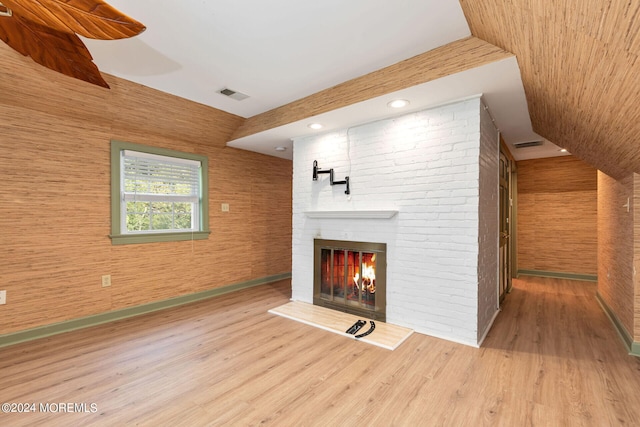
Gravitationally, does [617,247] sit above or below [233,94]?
below

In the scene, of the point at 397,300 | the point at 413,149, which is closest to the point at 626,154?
the point at 413,149

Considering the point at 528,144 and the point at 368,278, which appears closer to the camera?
the point at 368,278

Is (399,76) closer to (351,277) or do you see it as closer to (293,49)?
(293,49)

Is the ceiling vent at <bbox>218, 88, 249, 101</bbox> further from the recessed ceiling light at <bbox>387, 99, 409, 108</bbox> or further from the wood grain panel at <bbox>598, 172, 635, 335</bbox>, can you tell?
the wood grain panel at <bbox>598, 172, 635, 335</bbox>

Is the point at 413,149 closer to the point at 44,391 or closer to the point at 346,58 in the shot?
the point at 346,58

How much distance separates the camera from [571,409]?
1863 millimetres

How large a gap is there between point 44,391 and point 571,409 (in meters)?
3.52

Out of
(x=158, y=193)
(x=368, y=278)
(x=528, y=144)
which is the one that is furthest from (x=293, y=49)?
(x=528, y=144)

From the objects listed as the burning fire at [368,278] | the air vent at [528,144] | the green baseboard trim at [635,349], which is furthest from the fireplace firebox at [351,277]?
the air vent at [528,144]

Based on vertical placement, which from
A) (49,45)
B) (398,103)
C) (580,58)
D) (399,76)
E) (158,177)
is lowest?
(158,177)

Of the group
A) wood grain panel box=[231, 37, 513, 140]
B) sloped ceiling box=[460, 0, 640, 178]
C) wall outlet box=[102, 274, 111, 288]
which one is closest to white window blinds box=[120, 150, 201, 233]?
wall outlet box=[102, 274, 111, 288]

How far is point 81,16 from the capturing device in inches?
49.6

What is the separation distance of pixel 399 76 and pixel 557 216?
5164 millimetres

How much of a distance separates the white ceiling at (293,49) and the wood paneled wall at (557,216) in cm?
320
